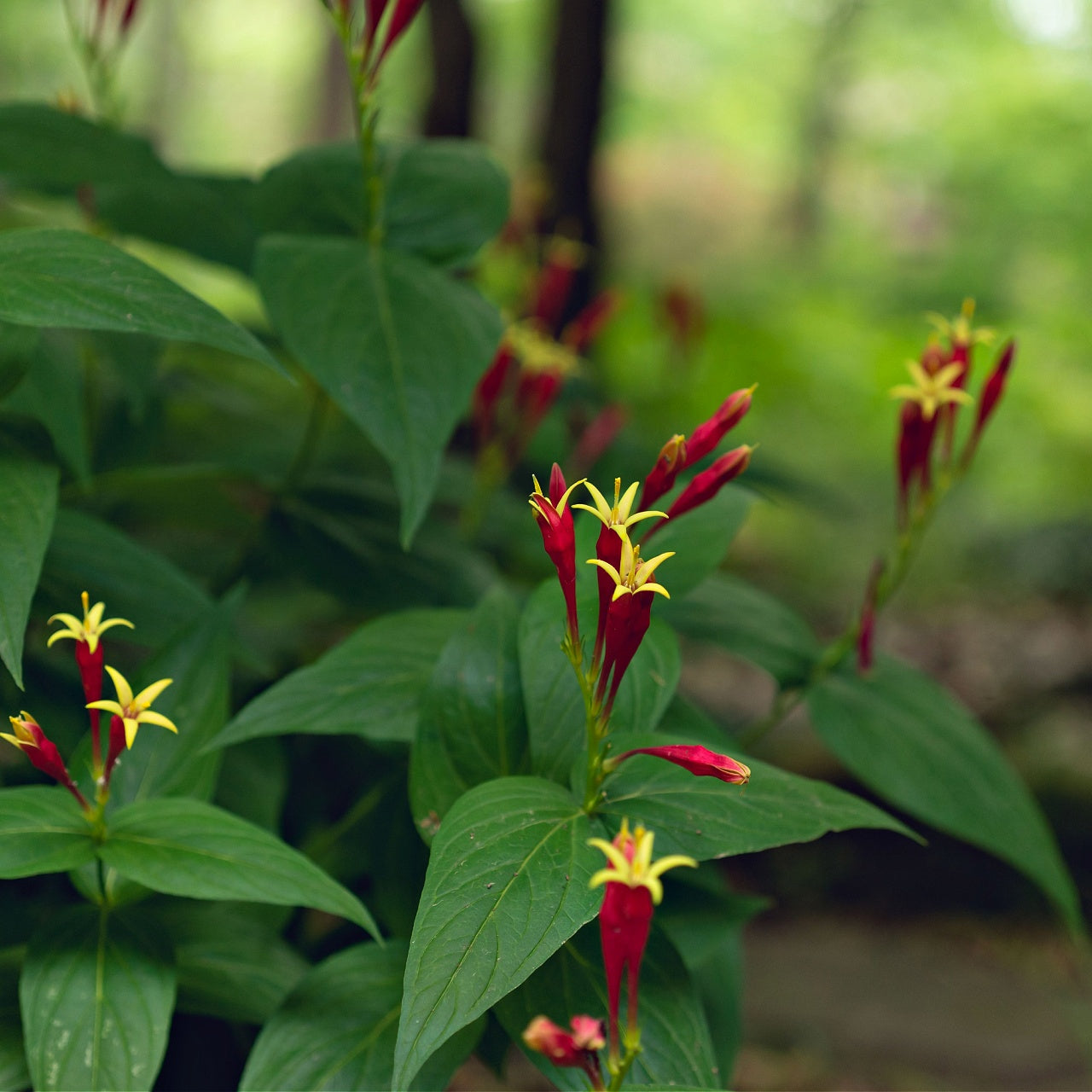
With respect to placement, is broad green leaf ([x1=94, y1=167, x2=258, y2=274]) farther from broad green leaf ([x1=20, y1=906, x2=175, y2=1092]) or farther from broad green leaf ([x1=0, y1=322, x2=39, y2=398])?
broad green leaf ([x1=20, y1=906, x2=175, y2=1092])

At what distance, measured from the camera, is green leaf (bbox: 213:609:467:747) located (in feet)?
2.06

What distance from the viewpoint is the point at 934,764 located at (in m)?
0.83

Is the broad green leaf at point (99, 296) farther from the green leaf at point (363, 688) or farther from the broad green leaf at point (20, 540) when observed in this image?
the green leaf at point (363, 688)

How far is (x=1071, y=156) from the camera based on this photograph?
557 centimetres

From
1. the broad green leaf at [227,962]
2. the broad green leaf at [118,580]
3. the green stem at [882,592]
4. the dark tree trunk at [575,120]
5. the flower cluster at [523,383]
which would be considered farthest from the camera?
the dark tree trunk at [575,120]

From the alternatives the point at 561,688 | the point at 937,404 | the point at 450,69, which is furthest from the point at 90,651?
the point at 450,69

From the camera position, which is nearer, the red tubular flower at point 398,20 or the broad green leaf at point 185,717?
the broad green leaf at point 185,717

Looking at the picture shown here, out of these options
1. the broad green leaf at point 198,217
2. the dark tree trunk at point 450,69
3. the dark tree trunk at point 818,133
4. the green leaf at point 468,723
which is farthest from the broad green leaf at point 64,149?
the dark tree trunk at point 818,133

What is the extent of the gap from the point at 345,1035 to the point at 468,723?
201 mm

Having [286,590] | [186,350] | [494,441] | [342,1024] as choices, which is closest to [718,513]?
[494,441]

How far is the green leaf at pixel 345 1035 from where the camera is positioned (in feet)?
1.87

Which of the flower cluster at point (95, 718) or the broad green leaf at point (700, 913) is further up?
the flower cluster at point (95, 718)

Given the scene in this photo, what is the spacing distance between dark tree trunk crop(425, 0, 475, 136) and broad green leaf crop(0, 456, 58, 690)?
2.19 m

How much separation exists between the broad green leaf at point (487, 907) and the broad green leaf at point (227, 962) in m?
0.21
